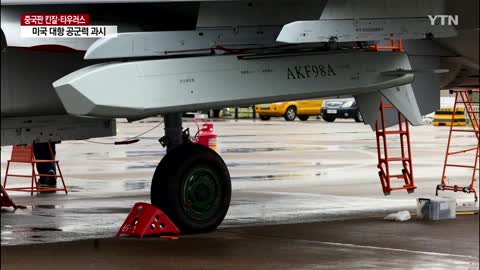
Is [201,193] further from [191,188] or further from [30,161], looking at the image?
A: [30,161]

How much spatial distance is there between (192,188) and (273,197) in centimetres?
407

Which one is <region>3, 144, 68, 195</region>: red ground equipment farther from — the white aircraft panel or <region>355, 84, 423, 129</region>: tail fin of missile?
the white aircraft panel

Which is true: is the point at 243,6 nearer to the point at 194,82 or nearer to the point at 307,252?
the point at 194,82

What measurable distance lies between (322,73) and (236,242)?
190cm

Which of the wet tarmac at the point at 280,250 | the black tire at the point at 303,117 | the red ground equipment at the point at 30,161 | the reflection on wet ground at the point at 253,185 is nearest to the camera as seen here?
the wet tarmac at the point at 280,250

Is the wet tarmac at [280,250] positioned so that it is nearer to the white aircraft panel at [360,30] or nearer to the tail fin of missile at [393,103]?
the tail fin of missile at [393,103]

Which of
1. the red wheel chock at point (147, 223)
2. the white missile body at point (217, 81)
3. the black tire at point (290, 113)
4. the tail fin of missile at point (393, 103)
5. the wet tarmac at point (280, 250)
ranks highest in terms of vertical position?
the white missile body at point (217, 81)

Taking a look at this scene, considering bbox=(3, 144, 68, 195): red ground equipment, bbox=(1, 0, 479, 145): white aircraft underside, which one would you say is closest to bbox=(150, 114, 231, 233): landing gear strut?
bbox=(1, 0, 479, 145): white aircraft underside

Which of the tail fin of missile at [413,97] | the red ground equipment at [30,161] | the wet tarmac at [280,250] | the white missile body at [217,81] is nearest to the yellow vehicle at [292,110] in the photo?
the red ground equipment at [30,161]

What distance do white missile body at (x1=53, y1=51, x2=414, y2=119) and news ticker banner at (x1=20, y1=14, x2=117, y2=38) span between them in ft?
1.53

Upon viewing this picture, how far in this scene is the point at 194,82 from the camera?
406 inches

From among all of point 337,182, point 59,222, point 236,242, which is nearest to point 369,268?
point 236,242

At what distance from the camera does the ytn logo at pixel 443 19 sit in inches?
432

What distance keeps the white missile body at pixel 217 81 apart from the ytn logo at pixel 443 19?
850 millimetres
